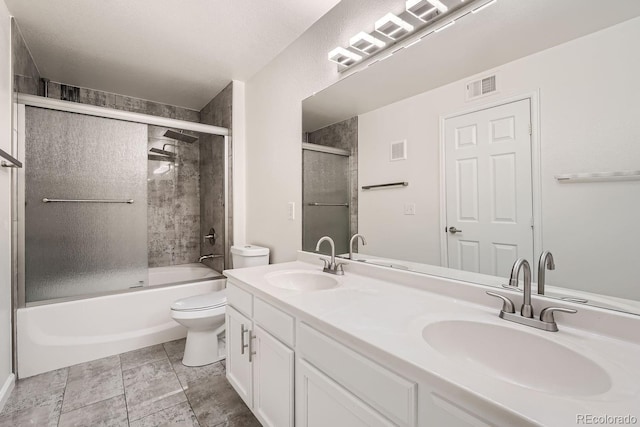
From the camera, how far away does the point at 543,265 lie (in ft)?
2.94

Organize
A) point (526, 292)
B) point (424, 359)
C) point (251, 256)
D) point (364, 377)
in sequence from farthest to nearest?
1. point (251, 256)
2. point (526, 292)
3. point (364, 377)
4. point (424, 359)

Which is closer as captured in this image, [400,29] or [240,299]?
[400,29]

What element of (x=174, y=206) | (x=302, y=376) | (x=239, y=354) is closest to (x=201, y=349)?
(x=239, y=354)

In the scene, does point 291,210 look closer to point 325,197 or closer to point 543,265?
point 325,197

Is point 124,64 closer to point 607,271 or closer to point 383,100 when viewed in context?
point 383,100

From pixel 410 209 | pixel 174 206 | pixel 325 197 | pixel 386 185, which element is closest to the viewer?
pixel 410 209

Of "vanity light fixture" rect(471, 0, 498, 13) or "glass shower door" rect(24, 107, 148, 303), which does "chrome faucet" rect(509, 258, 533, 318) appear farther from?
"glass shower door" rect(24, 107, 148, 303)

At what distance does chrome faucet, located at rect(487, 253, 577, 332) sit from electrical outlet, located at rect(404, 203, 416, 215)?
0.45 m

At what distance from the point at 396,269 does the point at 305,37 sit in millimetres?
1730

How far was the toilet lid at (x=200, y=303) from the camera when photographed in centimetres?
195

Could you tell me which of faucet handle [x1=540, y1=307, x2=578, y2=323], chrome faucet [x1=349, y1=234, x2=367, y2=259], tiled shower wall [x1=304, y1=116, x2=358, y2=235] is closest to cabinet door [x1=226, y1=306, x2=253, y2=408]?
chrome faucet [x1=349, y1=234, x2=367, y2=259]

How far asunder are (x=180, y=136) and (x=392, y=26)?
8.48 feet

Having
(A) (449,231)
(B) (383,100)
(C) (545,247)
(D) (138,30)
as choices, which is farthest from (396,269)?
(D) (138,30)

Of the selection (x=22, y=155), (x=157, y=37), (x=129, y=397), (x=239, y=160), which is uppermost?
(x=157, y=37)
